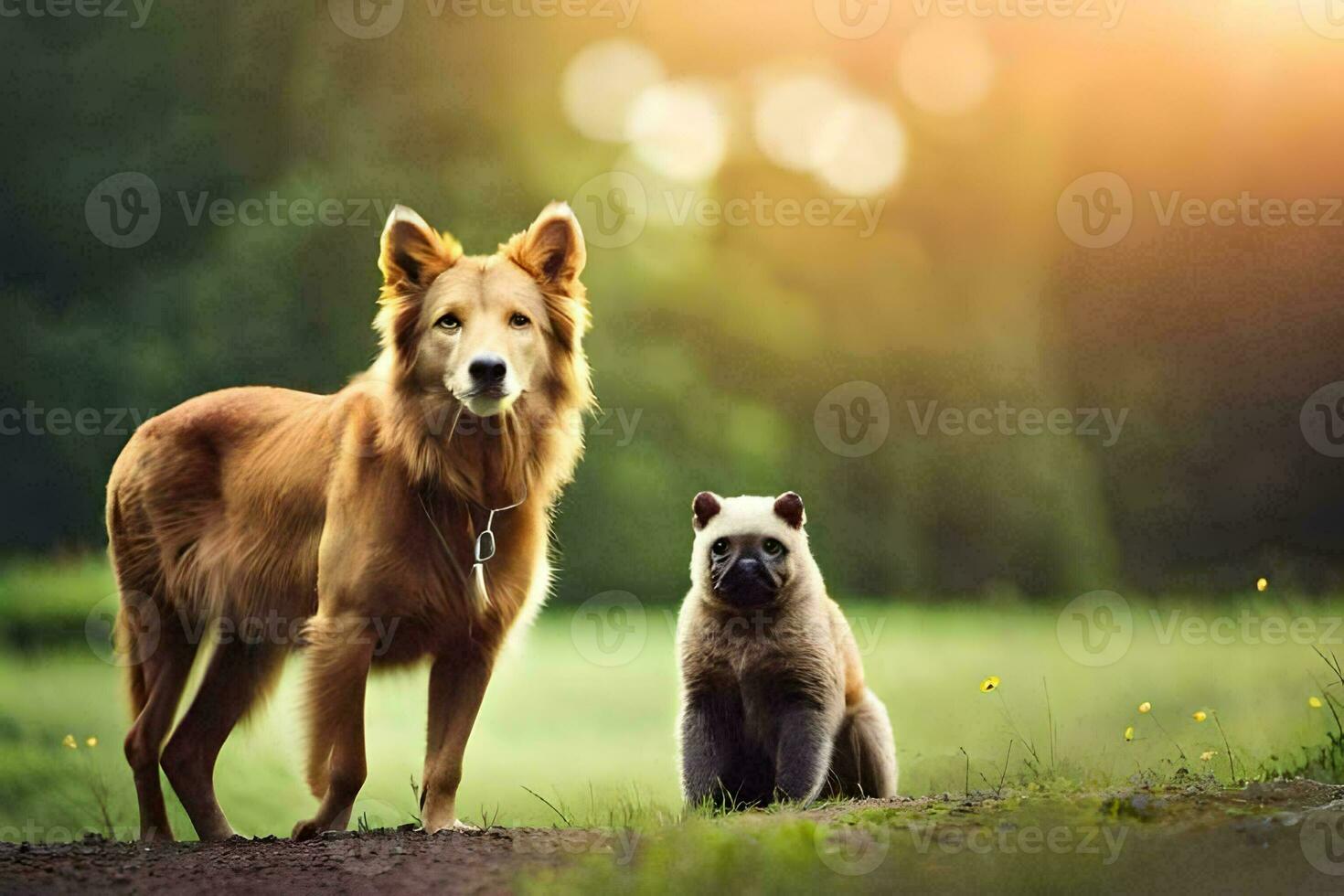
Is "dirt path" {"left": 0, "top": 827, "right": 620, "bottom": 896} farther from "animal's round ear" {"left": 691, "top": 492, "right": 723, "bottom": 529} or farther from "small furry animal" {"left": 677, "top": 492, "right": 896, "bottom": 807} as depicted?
"animal's round ear" {"left": 691, "top": 492, "right": 723, "bottom": 529}

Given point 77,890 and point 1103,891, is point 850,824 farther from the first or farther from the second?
point 77,890

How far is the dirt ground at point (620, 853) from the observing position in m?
4.44

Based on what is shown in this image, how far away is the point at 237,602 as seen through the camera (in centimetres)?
575

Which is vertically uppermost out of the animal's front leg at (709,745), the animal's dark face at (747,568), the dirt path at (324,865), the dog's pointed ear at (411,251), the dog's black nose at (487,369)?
the dog's pointed ear at (411,251)

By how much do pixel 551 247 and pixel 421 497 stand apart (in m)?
1.04

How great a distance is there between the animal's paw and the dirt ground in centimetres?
7

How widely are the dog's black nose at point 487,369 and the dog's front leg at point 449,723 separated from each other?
1078 mm

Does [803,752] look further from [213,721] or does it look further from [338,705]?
[213,721]

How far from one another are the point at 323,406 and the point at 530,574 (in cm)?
112

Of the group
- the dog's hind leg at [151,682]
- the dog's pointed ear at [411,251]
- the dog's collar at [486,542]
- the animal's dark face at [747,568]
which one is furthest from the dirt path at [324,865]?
the dog's pointed ear at [411,251]

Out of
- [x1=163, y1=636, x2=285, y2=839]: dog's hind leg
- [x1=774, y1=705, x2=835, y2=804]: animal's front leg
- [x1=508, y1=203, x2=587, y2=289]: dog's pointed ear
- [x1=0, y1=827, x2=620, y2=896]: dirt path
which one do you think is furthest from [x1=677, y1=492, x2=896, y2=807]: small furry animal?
[x1=163, y1=636, x2=285, y2=839]: dog's hind leg

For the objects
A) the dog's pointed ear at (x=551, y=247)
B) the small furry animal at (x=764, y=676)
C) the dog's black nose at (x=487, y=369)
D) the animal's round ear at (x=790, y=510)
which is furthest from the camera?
the animal's round ear at (x=790, y=510)

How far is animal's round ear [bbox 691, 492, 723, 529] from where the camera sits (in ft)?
19.1

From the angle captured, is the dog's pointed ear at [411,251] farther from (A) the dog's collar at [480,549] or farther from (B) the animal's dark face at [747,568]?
(B) the animal's dark face at [747,568]
